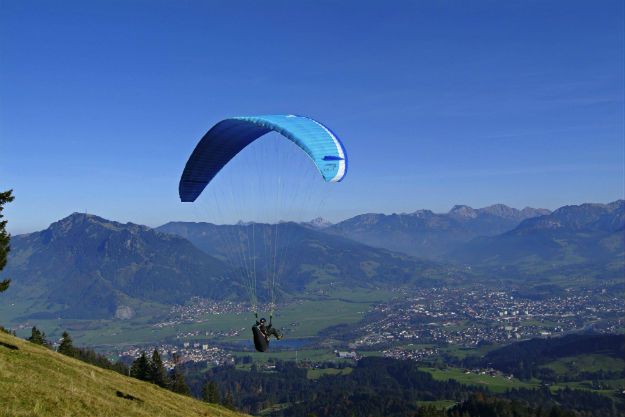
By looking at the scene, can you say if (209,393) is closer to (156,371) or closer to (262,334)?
(156,371)

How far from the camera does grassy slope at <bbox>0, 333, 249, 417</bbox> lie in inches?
632

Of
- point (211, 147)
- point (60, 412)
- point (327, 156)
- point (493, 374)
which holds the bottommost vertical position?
point (493, 374)

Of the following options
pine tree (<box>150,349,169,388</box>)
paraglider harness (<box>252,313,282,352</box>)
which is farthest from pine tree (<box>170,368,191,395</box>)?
paraglider harness (<box>252,313,282,352</box>)

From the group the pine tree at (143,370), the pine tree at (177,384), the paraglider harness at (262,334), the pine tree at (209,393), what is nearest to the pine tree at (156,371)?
the pine tree at (143,370)

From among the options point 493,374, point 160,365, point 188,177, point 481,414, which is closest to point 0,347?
point 188,177

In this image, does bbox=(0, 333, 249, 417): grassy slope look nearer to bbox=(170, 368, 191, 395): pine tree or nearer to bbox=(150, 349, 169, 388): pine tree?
bbox=(150, 349, 169, 388): pine tree

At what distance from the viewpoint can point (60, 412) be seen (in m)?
16.2

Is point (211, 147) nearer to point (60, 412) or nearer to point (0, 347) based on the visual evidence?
point (0, 347)

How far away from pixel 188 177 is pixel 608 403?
161 meters

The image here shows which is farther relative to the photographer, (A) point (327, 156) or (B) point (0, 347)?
(A) point (327, 156)

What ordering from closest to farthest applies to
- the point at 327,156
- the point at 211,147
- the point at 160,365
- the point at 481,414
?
1. the point at 327,156
2. the point at 211,147
3. the point at 160,365
4. the point at 481,414

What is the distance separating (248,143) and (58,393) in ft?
66.1

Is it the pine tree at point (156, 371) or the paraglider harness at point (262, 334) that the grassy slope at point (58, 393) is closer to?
the paraglider harness at point (262, 334)

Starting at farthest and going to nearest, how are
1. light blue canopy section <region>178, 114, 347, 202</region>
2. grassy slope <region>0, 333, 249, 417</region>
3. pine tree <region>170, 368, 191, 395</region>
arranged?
pine tree <region>170, 368, 191, 395</region> → light blue canopy section <region>178, 114, 347, 202</region> → grassy slope <region>0, 333, 249, 417</region>
